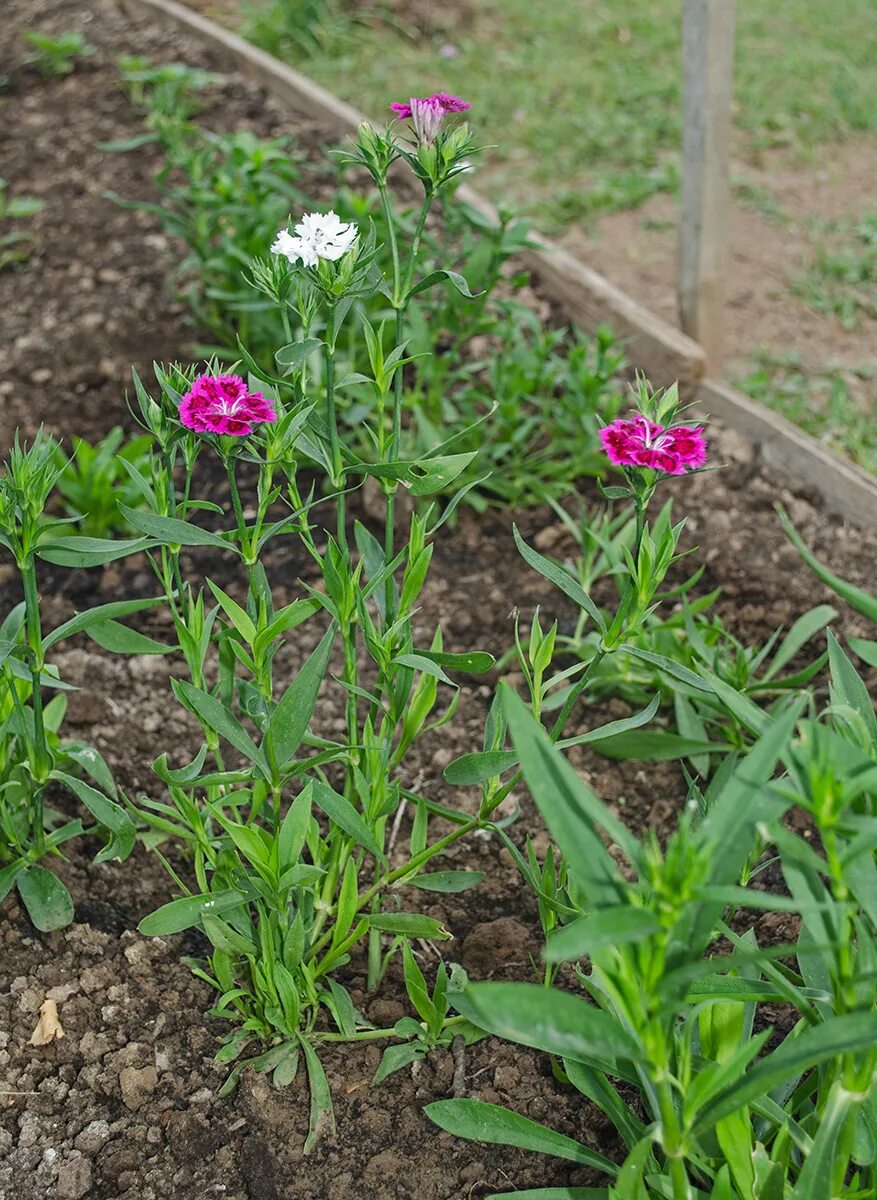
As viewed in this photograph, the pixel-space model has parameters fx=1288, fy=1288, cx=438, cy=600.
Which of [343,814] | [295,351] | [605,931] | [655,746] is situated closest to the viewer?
[605,931]

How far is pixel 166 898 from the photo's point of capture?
1965 mm

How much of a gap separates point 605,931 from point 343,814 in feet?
2.13

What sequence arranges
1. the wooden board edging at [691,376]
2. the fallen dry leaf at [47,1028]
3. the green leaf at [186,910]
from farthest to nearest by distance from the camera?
the wooden board edging at [691,376] → the fallen dry leaf at [47,1028] → the green leaf at [186,910]

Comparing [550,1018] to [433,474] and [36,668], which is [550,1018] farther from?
[36,668]

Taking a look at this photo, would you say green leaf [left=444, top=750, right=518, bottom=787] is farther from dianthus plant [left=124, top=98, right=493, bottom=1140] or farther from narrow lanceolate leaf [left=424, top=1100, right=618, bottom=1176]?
narrow lanceolate leaf [left=424, top=1100, right=618, bottom=1176]

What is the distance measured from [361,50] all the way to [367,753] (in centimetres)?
441

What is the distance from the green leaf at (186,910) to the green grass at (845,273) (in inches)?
110

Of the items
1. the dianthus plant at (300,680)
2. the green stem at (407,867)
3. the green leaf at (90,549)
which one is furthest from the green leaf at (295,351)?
the green stem at (407,867)

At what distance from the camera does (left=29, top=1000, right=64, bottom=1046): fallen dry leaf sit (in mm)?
1724

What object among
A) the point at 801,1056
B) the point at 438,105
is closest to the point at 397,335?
the point at 438,105

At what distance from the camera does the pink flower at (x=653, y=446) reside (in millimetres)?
1414

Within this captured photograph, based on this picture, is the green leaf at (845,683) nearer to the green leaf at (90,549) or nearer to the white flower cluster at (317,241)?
the white flower cluster at (317,241)

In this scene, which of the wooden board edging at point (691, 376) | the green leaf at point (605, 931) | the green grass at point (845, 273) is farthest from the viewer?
the green grass at point (845, 273)

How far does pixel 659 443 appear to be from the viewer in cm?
143
